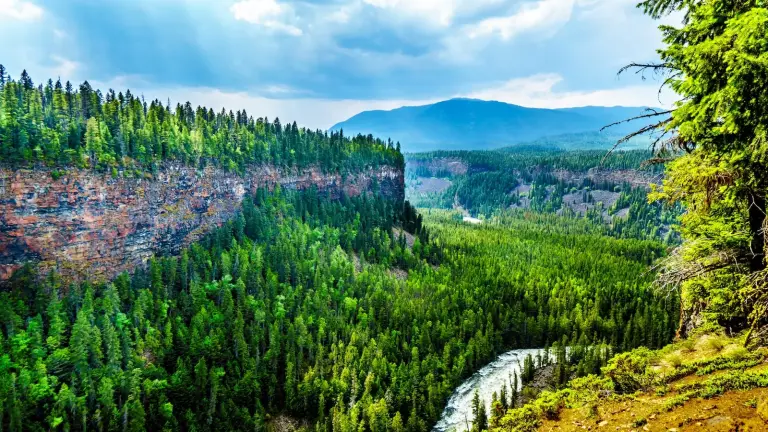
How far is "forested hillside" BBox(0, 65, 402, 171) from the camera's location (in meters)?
76.9

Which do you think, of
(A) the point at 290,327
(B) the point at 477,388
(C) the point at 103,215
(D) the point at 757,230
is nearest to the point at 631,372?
(D) the point at 757,230

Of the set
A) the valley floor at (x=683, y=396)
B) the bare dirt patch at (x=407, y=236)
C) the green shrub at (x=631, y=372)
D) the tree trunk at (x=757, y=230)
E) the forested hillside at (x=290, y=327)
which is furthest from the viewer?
the bare dirt patch at (x=407, y=236)

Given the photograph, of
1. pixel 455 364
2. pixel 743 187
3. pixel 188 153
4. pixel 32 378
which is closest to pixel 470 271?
pixel 455 364

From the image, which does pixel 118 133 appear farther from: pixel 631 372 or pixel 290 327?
pixel 631 372

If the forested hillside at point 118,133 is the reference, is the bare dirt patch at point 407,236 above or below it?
below

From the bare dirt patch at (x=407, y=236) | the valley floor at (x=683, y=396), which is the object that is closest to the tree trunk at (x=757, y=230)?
the valley floor at (x=683, y=396)

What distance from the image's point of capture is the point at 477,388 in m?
81.6

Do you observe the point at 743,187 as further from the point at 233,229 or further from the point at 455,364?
the point at 233,229

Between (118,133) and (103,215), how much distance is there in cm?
1757

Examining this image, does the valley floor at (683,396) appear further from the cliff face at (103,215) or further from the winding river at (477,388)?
the cliff face at (103,215)

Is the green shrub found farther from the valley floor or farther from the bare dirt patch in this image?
the bare dirt patch

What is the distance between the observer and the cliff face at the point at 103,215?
75938 millimetres

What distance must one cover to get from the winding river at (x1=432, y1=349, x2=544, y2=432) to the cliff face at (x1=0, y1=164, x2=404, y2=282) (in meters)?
70.5

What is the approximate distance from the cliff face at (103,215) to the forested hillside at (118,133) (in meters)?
3.57
